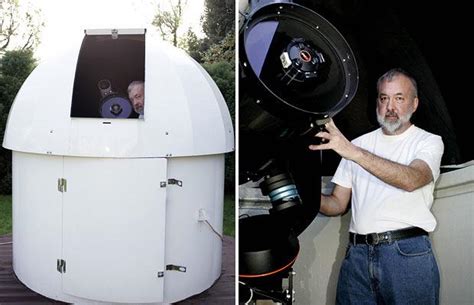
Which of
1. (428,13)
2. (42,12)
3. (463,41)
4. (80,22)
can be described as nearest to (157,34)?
(80,22)

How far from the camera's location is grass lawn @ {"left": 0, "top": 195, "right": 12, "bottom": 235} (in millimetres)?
1694

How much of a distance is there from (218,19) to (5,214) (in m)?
1.04

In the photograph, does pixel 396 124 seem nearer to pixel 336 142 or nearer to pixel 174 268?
pixel 336 142

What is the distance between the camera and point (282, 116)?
1271mm

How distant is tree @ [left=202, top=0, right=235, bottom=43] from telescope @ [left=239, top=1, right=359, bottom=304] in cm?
21

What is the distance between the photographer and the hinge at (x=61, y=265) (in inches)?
70.3

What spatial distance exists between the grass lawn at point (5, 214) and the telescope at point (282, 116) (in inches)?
36.0

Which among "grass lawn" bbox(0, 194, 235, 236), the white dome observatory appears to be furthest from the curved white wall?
the white dome observatory

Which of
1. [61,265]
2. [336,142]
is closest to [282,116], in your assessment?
[336,142]

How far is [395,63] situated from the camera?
1469 millimetres

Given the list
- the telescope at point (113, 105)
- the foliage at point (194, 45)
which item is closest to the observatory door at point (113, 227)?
the telescope at point (113, 105)

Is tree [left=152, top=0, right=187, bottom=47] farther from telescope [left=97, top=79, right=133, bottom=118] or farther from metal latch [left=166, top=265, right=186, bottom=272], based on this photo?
metal latch [left=166, top=265, right=186, bottom=272]

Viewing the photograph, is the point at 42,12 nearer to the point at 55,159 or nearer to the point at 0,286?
the point at 55,159

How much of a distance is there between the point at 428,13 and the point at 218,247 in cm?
110
